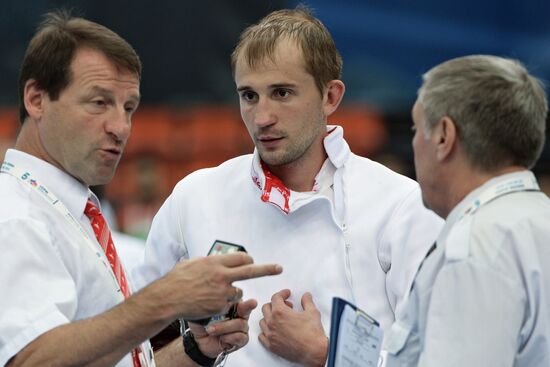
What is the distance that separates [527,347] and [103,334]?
1.03m

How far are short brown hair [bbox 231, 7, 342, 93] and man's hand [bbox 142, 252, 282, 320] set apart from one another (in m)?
0.85

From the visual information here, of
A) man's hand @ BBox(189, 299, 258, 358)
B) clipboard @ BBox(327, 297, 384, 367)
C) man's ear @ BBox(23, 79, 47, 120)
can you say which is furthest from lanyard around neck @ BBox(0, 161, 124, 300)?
clipboard @ BBox(327, 297, 384, 367)

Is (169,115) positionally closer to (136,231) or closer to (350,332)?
(136,231)

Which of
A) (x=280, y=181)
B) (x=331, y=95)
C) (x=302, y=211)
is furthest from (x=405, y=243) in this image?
(x=331, y=95)

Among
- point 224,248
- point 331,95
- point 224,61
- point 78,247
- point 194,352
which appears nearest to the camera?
point 224,248

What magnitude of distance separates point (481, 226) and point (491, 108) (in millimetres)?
273

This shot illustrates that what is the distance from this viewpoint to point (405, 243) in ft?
10.8

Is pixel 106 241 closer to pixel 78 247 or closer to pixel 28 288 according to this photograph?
pixel 78 247

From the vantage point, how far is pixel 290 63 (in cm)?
338

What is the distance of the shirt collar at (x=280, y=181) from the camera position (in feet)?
11.1

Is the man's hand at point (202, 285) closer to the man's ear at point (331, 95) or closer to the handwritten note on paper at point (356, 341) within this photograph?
the handwritten note on paper at point (356, 341)

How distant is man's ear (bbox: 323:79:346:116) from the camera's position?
138 inches

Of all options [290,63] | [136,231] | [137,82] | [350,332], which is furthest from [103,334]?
[136,231]

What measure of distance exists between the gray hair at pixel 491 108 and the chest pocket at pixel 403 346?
1.42ft
